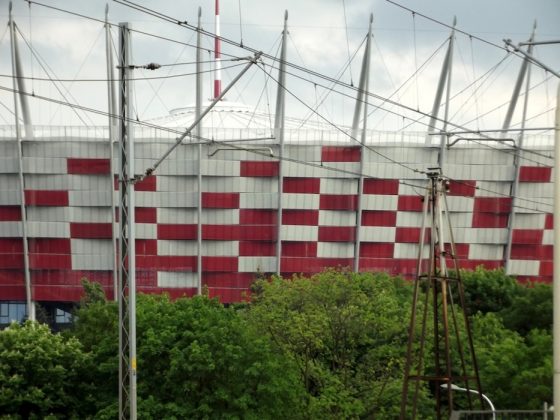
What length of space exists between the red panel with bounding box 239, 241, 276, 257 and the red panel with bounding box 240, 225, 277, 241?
0.25 meters

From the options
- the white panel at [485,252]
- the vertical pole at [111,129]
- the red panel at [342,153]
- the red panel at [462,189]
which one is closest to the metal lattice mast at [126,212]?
the vertical pole at [111,129]

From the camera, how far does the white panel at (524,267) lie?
223 ft

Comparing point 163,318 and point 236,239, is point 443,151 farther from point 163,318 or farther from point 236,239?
point 163,318

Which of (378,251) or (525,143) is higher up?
(525,143)

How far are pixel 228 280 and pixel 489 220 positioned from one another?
14314mm

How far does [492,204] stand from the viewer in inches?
2640

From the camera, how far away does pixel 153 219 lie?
64562 mm

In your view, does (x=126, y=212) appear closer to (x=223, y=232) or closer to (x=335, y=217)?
(x=223, y=232)

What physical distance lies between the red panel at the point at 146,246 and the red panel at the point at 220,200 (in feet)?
10.9

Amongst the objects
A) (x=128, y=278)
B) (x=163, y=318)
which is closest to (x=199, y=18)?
(x=163, y=318)

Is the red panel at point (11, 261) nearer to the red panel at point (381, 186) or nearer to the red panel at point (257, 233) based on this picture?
the red panel at point (257, 233)

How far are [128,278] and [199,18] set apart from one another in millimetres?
40223

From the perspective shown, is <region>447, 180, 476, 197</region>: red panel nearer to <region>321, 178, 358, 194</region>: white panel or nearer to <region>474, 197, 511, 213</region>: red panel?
<region>474, 197, 511, 213</region>: red panel

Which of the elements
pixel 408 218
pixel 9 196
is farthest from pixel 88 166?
pixel 408 218
